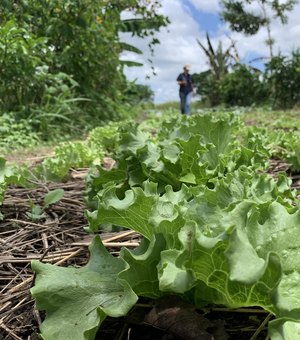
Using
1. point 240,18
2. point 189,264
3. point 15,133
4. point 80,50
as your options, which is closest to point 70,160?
point 189,264

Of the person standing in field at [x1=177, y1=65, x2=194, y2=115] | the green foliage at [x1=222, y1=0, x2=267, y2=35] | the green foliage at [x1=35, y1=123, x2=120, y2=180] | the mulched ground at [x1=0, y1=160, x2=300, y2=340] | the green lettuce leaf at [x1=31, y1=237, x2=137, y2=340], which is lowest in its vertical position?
the mulched ground at [x1=0, y1=160, x2=300, y2=340]

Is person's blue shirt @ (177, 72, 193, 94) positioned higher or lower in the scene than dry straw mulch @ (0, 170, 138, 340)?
higher

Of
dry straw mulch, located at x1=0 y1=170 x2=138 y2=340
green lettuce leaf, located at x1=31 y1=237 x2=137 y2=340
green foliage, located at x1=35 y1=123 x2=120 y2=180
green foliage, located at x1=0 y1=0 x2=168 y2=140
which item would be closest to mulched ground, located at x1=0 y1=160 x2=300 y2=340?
dry straw mulch, located at x1=0 y1=170 x2=138 y2=340

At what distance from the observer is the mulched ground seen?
1.23 m

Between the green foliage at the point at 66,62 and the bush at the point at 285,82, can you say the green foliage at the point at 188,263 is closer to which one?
the green foliage at the point at 66,62

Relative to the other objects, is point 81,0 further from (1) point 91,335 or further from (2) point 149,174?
(1) point 91,335

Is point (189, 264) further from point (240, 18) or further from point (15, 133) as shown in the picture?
point (240, 18)

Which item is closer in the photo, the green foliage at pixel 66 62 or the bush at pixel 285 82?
the green foliage at pixel 66 62

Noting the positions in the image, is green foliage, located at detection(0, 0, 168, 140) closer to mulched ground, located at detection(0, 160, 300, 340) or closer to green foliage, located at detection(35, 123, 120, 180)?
green foliage, located at detection(35, 123, 120, 180)

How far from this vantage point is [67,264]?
5.82 feet

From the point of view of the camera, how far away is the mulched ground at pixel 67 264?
1.23 meters

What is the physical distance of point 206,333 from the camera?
1192 millimetres

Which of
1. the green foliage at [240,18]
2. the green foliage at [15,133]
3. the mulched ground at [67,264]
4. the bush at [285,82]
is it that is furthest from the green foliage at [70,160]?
the green foliage at [240,18]

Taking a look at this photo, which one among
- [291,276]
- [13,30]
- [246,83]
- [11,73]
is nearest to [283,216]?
[291,276]
